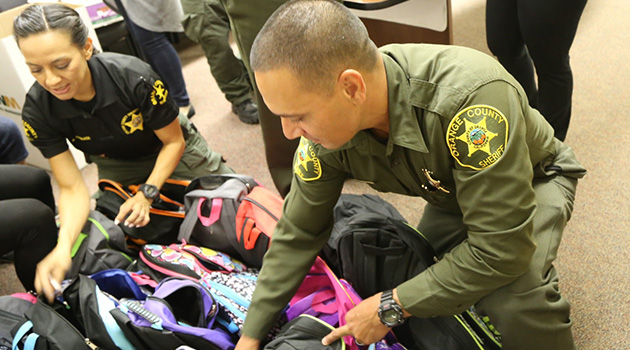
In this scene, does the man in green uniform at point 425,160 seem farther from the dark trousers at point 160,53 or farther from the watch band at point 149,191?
the dark trousers at point 160,53

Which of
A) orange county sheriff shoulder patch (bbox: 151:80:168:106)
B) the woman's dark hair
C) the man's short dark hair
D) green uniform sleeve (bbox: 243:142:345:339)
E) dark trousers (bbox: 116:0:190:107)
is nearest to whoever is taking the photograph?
the man's short dark hair

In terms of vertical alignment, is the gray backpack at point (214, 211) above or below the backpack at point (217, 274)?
above

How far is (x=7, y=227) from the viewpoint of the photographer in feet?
4.86

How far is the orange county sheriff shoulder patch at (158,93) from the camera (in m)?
1.68

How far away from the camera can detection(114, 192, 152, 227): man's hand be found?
1638 millimetres

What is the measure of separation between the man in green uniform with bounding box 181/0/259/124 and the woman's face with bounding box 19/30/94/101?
1.04 m

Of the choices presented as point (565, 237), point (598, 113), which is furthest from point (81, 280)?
point (598, 113)

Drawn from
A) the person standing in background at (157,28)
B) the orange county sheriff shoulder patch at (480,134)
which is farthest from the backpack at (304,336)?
the person standing in background at (157,28)

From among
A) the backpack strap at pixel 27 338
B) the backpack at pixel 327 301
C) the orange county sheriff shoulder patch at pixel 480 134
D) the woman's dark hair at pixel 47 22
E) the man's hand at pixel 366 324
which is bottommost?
the backpack at pixel 327 301

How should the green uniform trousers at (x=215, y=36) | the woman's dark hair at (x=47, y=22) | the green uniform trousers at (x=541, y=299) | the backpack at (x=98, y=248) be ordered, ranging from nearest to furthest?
the green uniform trousers at (x=541, y=299) < the woman's dark hair at (x=47, y=22) < the backpack at (x=98, y=248) < the green uniform trousers at (x=215, y=36)

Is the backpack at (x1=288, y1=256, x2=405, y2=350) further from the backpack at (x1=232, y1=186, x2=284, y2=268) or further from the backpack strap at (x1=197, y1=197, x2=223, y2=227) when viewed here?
the backpack strap at (x1=197, y1=197, x2=223, y2=227)

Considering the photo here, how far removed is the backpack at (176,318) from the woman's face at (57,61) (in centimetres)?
66

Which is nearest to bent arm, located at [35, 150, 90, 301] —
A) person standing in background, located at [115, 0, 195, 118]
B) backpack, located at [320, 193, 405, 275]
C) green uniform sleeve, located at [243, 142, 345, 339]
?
green uniform sleeve, located at [243, 142, 345, 339]

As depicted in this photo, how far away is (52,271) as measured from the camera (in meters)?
1.48
